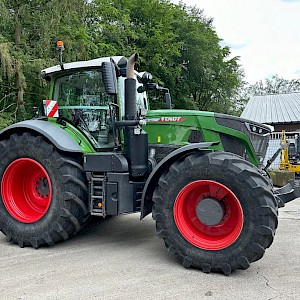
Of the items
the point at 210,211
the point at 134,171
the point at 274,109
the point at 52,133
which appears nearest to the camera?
the point at 210,211

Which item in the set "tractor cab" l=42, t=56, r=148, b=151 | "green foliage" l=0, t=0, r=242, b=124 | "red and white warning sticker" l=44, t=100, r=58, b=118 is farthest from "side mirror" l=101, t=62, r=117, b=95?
"green foliage" l=0, t=0, r=242, b=124

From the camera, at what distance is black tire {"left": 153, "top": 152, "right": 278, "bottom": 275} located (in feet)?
11.2

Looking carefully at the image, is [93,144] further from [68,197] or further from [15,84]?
[15,84]

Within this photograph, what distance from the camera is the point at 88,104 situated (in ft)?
15.4

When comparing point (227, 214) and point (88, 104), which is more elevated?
point (88, 104)

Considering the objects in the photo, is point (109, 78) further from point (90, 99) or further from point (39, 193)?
point (39, 193)

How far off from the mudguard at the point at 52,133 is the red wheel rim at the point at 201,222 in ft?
4.72

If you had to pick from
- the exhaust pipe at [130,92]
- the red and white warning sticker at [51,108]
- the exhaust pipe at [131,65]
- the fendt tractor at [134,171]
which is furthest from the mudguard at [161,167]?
the red and white warning sticker at [51,108]

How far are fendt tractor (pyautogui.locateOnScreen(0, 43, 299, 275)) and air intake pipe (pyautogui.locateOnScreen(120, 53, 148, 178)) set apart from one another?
1 centimetres

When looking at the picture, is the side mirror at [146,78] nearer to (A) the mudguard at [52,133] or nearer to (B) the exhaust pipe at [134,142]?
(B) the exhaust pipe at [134,142]

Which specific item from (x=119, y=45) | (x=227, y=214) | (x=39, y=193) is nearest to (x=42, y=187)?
(x=39, y=193)

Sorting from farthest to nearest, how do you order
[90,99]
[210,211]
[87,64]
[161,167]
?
[90,99]
[87,64]
[161,167]
[210,211]

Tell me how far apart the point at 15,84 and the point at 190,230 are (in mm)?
13241

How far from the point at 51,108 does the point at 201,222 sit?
2426mm
